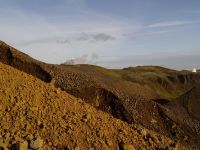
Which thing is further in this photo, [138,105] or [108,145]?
[138,105]

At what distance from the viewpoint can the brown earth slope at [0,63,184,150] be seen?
13.9 m

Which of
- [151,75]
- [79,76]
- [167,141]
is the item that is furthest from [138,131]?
[151,75]

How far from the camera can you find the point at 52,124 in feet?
48.4

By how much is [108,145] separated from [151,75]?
218 feet

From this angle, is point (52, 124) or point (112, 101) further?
point (112, 101)

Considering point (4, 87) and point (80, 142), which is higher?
point (4, 87)

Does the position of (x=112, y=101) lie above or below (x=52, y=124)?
below

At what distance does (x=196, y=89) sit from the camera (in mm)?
54281

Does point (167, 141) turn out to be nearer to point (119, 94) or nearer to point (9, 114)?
point (9, 114)

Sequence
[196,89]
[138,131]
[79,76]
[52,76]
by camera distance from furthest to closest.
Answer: [196,89] < [79,76] < [52,76] < [138,131]

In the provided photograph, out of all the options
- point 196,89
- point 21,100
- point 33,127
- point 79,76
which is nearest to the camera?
point 33,127

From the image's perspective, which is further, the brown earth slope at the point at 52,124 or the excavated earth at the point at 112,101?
the excavated earth at the point at 112,101

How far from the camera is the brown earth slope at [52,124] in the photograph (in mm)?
13906

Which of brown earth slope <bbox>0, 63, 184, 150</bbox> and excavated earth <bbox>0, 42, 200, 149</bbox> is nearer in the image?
brown earth slope <bbox>0, 63, 184, 150</bbox>
